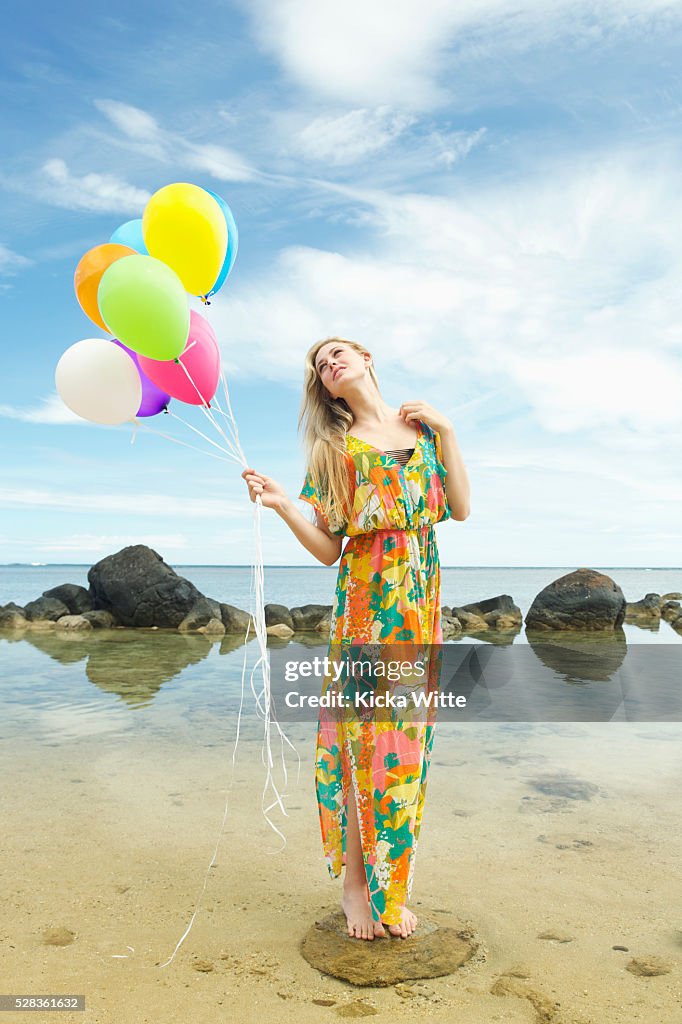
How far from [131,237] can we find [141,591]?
A: 989 centimetres

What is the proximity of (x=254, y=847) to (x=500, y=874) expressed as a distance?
3.36 ft

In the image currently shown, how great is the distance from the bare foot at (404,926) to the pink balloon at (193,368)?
1964 mm

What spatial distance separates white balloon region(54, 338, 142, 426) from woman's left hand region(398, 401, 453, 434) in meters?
1.11

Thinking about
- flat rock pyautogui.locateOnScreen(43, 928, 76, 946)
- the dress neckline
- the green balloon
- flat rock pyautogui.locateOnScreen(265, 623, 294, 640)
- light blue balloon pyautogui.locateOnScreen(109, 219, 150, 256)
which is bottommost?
flat rock pyautogui.locateOnScreen(43, 928, 76, 946)

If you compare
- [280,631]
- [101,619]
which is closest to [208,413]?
[280,631]

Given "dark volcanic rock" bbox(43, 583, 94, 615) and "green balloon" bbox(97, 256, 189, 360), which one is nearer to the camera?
"green balloon" bbox(97, 256, 189, 360)

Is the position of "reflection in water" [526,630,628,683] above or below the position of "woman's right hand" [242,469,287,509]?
below

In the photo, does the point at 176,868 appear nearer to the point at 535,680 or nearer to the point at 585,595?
the point at 535,680

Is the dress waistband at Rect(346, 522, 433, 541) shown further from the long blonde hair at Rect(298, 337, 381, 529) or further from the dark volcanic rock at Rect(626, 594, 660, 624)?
the dark volcanic rock at Rect(626, 594, 660, 624)

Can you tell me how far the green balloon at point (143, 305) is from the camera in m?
2.62

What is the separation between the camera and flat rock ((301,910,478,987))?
221 cm

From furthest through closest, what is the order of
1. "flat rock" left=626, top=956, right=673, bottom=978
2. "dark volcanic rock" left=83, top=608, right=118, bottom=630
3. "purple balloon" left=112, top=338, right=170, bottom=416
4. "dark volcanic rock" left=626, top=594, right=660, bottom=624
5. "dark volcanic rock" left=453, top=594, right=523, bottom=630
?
"dark volcanic rock" left=626, top=594, right=660, bottom=624, "dark volcanic rock" left=453, top=594, right=523, bottom=630, "dark volcanic rock" left=83, top=608, right=118, bottom=630, "purple balloon" left=112, top=338, right=170, bottom=416, "flat rock" left=626, top=956, right=673, bottom=978

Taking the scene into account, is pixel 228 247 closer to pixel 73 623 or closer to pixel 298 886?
pixel 298 886

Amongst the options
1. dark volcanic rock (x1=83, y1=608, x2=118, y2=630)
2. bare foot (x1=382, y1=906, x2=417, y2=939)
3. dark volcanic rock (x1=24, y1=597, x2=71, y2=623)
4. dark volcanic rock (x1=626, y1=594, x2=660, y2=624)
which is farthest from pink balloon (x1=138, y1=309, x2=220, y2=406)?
dark volcanic rock (x1=626, y1=594, x2=660, y2=624)
